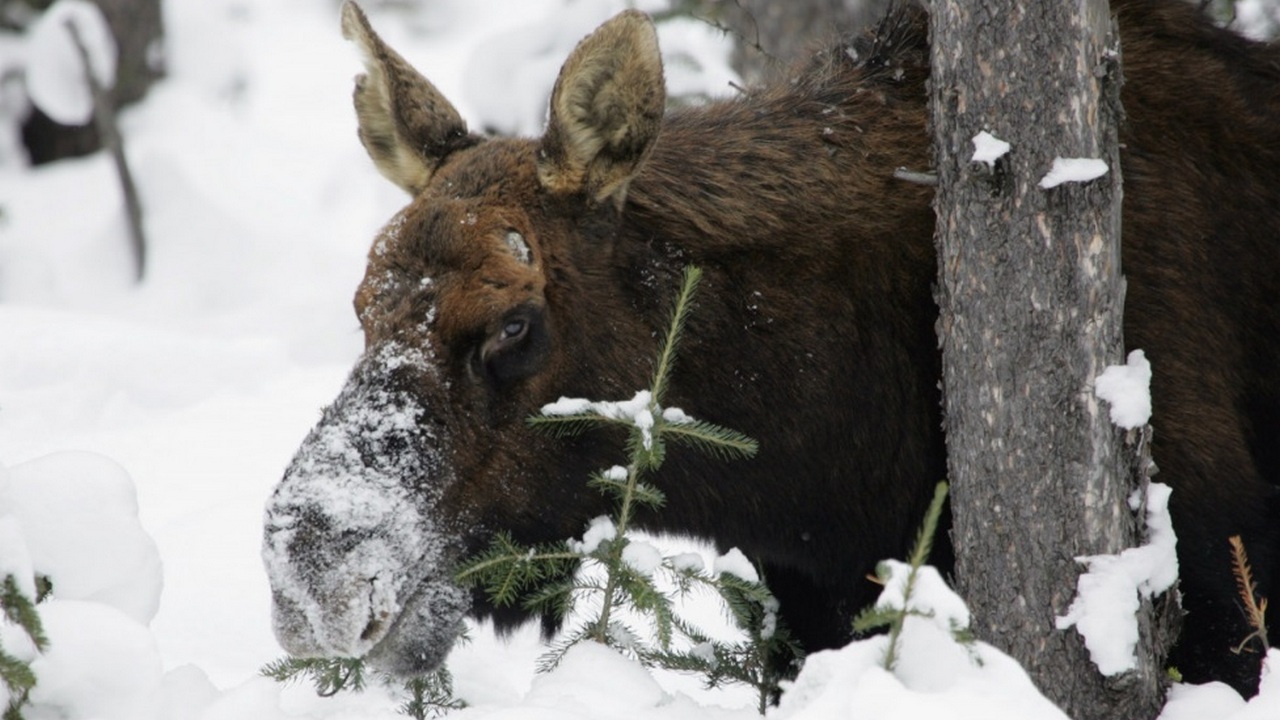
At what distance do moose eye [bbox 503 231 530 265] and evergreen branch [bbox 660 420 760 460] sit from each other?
0.59m

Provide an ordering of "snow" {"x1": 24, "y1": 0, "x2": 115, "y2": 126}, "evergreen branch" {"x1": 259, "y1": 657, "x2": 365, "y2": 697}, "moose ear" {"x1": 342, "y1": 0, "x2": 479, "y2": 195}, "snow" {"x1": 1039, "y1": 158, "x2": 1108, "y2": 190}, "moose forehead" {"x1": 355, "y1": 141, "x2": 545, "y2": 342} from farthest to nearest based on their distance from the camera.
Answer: "snow" {"x1": 24, "y1": 0, "x2": 115, "y2": 126}
"moose ear" {"x1": 342, "y1": 0, "x2": 479, "y2": 195}
"evergreen branch" {"x1": 259, "y1": 657, "x2": 365, "y2": 697}
"moose forehead" {"x1": 355, "y1": 141, "x2": 545, "y2": 342}
"snow" {"x1": 1039, "y1": 158, "x2": 1108, "y2": 190}

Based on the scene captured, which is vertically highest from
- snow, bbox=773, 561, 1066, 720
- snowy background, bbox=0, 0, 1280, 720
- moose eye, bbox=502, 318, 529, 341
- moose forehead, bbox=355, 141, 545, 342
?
moose forehead, bbox=355, 141, 545, 342

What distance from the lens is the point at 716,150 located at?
13.3ft

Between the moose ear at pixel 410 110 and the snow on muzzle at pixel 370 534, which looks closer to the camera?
the snow on muzzle at pixel 370 534

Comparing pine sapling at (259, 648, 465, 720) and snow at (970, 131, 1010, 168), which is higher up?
snow at (970, 131, 1010, 168)

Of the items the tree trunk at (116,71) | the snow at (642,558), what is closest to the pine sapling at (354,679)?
the snow at (642,558)

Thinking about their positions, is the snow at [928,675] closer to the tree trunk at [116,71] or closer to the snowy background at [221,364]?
the snowy background at [221,364]

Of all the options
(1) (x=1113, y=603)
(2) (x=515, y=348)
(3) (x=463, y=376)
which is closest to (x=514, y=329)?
(2) (x=515, y=348)

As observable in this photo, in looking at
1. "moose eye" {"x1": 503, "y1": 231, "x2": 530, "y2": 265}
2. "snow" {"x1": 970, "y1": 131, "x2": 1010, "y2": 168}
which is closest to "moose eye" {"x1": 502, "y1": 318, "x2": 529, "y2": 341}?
"moose eye" {"x1": 503, "y1": 231, "x2": 530, "y2": 265}

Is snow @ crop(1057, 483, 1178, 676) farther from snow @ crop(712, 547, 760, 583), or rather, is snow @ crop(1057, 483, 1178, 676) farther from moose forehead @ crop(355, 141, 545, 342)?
moose forehead @ crop(355, 141, 545, 342)

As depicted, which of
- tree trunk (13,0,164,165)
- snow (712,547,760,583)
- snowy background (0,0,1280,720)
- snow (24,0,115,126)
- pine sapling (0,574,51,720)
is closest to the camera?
pine sapling (0,574,51,720)

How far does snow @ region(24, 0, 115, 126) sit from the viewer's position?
41.0ft

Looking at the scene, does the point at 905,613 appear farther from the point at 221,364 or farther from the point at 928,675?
the point at 221,364

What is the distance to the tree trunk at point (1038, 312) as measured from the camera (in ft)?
10.1
